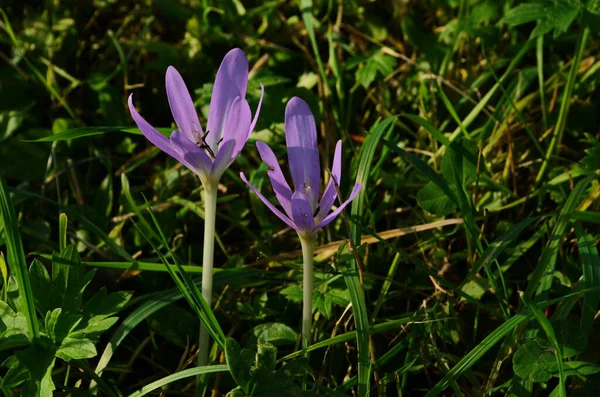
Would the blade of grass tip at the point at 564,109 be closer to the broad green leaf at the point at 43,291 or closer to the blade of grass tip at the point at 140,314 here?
the blade of grass tip at the point at 140,314

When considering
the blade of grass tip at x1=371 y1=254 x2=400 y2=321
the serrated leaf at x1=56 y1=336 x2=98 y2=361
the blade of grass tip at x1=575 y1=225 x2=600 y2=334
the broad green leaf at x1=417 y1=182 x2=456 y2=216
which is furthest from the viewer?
the broad green leaf at x1=417 y1=182 x2=456 y2=216

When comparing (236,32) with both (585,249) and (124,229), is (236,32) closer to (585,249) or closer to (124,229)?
(124,229)

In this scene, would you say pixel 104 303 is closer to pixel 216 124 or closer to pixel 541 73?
pixel 216 124

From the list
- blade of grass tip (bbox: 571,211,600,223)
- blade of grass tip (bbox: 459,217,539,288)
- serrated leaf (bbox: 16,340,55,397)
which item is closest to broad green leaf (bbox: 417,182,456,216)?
blade of grass tip (bbox: 459,217,539,288)

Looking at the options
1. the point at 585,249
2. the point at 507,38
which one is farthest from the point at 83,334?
the point at 507,38

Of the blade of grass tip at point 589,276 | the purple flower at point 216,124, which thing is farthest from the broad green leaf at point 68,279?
the blade of grass tip at point 589,276

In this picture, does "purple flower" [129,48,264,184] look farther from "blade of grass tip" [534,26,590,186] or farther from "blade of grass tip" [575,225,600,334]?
"blade of grass tip" [534,26,590,186]
